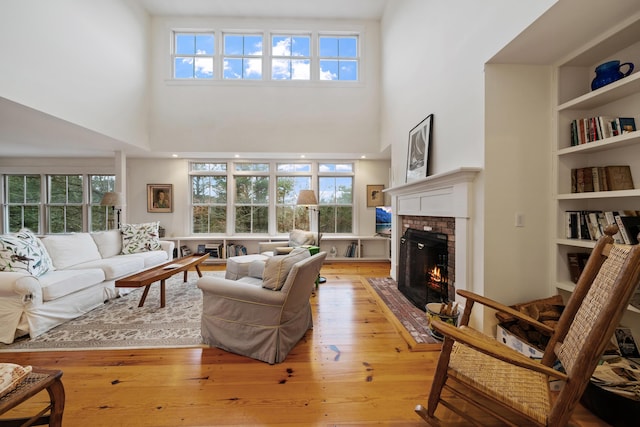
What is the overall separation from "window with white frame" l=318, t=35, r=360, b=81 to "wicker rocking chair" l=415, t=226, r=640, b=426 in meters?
4.78

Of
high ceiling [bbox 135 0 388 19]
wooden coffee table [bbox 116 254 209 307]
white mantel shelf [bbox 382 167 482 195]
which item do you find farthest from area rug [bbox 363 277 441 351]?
high ceiling [bbox 135 0 388 19]

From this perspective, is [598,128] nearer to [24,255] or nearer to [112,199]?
[24,255]

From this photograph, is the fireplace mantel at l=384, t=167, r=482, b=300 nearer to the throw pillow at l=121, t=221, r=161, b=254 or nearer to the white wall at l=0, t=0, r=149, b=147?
the throw pillow at l=121, t=221, r=161, b=254

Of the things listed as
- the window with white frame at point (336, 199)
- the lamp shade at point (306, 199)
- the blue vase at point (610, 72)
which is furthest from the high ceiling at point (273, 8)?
the blue vase at point (610, 72)

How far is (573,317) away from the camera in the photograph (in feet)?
4.16

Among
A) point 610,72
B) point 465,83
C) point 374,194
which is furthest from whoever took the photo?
point 374,194

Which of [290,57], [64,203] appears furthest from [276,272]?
[64,203]

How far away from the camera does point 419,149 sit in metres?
2.99

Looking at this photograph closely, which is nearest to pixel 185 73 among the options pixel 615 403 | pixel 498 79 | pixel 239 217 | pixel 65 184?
pixel 239 217

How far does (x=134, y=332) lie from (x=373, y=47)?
578 centimetres

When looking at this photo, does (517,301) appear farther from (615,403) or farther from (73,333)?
(73,333)

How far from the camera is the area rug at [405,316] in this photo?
2.13 metres

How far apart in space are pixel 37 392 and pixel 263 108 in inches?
182

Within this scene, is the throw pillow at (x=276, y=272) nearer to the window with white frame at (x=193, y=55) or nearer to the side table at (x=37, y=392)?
the side table at (x=37, y=392)
